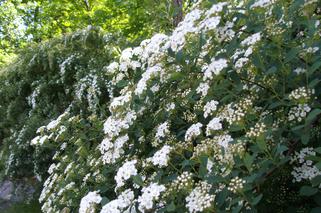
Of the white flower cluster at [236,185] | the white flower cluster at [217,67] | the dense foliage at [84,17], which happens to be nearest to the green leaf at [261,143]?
the white flower cluster at [236,185]

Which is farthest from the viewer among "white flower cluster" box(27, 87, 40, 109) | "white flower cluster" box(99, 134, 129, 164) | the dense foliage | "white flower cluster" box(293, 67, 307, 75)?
"white flower cluster" box(27, 87, 40, 109)

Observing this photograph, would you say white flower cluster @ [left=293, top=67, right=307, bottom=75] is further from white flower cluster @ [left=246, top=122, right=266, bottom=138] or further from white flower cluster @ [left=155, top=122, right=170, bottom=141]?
white flower cluster @ [left=155, top=122, right=170, bottom=141]

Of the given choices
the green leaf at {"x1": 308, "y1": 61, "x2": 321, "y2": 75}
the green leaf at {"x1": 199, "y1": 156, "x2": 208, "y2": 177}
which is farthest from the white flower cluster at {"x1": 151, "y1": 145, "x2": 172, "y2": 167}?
the green leaf at {"x1": 308, "y1": 61, "x2": 321, "y2": 75}

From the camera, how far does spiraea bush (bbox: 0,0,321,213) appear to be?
1.69 metres

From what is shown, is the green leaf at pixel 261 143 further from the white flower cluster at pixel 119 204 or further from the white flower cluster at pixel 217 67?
the white flower cluster at pixel 119 204

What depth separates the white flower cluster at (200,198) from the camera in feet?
5.24

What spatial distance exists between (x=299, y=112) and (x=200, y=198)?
1.81ft

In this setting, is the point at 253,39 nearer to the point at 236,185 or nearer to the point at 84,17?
the point at 236,185

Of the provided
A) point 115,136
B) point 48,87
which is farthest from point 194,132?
point 48,87

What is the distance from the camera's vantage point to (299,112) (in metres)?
1.73

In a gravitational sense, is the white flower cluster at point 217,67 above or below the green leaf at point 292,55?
above

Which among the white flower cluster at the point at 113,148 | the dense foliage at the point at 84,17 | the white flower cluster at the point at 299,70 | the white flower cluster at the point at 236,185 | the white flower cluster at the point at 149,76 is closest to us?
the white flower cluster at the point at 236,185

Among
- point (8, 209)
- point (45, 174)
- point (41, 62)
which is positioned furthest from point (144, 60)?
point (8, 209)

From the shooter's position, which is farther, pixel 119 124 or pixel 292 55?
pixel 119 124
